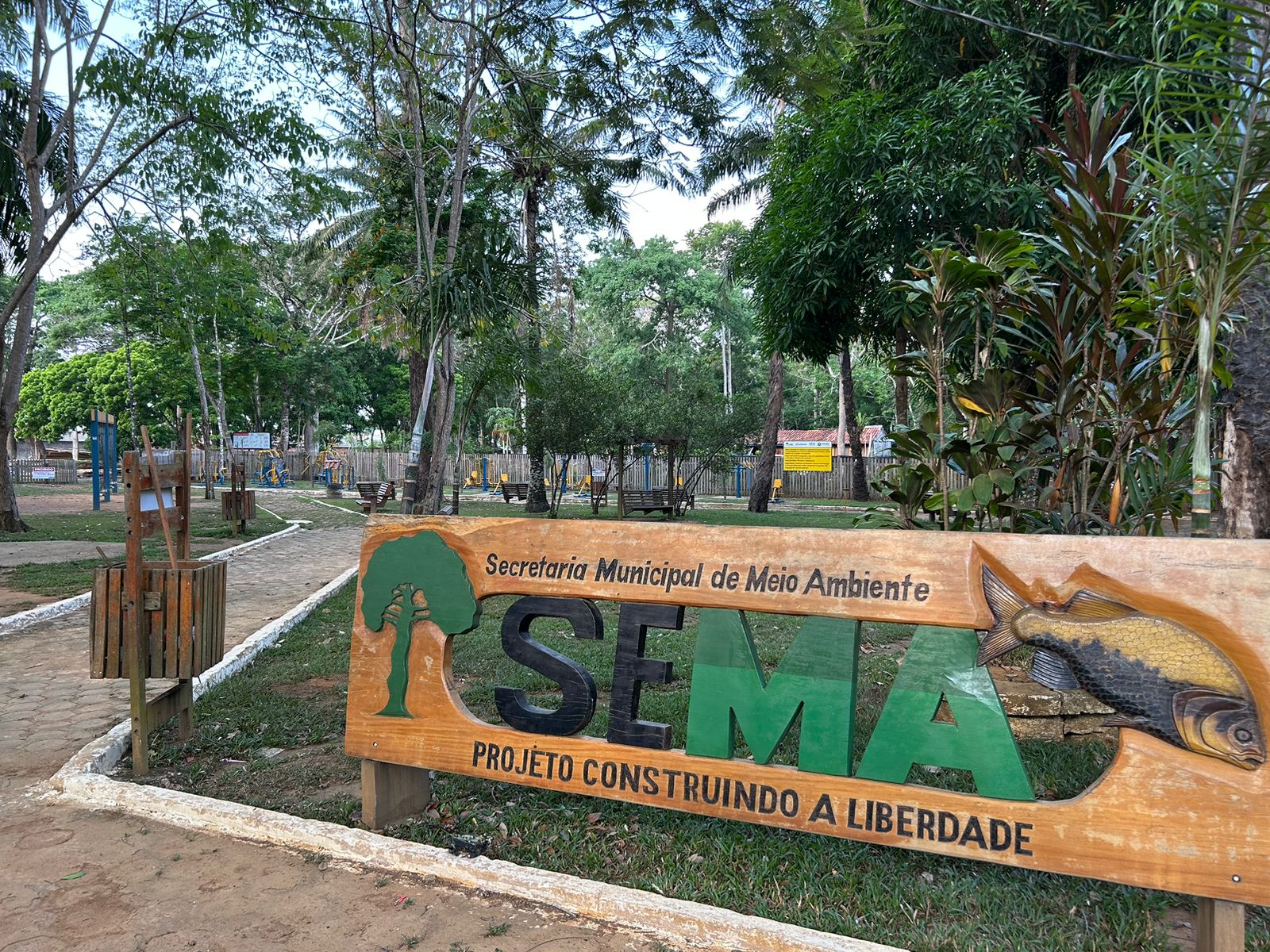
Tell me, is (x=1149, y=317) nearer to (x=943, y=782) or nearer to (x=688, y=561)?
(x=943, y=782)

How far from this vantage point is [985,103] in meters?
9.98

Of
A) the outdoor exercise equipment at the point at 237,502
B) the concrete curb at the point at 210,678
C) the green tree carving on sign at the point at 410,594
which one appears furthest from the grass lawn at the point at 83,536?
the green tree carving on sign at the point at 410,594

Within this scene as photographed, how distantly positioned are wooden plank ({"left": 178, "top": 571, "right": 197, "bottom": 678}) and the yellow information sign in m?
25.8

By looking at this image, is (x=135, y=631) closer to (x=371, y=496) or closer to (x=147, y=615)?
(x=147, y=615)

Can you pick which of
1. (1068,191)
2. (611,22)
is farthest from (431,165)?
(1068,191)

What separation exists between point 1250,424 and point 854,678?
3506mm

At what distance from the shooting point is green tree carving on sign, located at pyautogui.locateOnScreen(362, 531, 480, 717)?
3.19 meters

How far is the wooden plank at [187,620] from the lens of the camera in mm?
3873

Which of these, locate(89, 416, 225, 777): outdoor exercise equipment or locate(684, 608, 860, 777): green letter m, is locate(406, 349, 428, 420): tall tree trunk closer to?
locate(89, 416, 225, 777): outdoor exercise equipment

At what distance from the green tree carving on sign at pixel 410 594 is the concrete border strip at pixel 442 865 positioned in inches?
19.7

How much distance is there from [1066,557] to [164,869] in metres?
3.10

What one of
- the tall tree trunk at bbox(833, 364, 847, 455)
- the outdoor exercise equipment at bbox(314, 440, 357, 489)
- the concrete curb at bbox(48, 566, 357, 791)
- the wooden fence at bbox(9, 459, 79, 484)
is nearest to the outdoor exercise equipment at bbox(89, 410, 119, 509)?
the outdoor exercise equipment at bbox(314, 440, 357, 489)

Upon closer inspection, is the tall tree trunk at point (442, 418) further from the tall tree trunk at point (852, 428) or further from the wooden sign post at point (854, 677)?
the tall tree trunk at point (852, 428)

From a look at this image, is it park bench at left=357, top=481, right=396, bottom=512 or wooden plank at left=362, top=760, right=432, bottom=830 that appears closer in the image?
wooden plank at left=362, top=760, right=432, bottom=830
